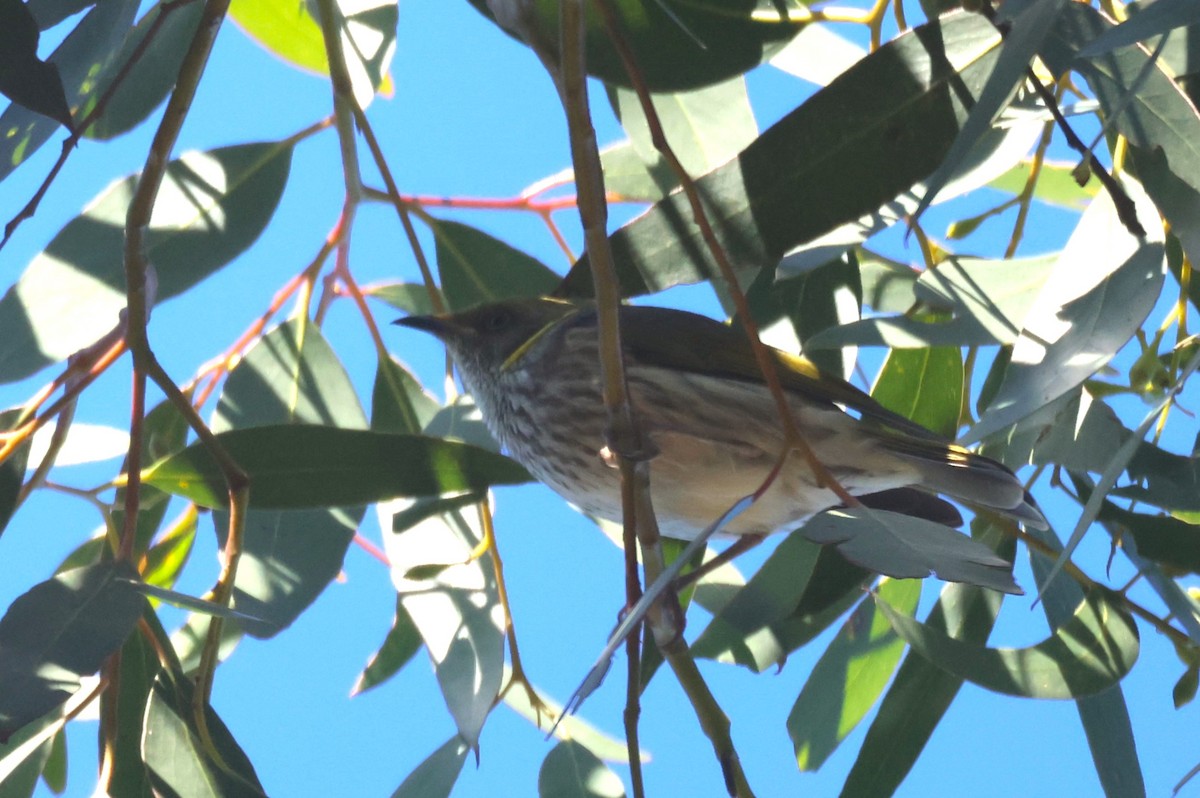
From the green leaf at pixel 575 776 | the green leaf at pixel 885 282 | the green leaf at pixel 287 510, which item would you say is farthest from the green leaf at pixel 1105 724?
the green leaf at pixel 287 510

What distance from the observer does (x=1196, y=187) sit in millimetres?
1372

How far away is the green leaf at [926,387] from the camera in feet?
6.21

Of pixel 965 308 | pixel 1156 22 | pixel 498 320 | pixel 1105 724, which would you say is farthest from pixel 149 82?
pixel 1105 724

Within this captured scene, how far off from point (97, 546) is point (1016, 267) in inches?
57.3

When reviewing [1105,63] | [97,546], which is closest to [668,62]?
[1105,63]

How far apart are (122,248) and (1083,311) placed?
133 centimetres

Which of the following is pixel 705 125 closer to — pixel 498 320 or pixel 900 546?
pixel 498 320

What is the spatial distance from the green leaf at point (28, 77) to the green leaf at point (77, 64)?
0.16m

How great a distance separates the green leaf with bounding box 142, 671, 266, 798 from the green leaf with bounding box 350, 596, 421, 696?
566mm

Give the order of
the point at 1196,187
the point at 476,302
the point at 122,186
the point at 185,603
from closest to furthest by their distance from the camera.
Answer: the point at 185,603, the point at 1196,187, the point at 122,186, the point at 476,302

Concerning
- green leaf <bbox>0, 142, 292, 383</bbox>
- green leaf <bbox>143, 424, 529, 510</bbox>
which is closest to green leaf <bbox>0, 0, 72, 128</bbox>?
green leaf <bbox>143, 424, 529, 510</bbox>

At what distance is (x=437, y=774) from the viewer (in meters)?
1.86

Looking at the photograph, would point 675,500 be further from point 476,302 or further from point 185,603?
point 185,603

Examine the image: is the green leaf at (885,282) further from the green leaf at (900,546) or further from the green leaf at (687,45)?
Answer: the green leaf at (900,546)
